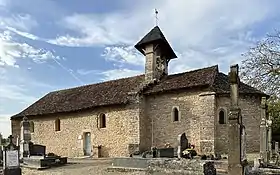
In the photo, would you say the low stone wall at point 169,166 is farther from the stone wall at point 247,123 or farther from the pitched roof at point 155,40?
the pitched roof at point 155,40

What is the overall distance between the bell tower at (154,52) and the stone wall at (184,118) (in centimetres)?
292

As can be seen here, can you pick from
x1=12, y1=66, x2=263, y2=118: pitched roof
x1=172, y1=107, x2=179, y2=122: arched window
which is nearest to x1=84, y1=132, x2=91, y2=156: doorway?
x1=12, y1=66, x2=263, y2=118: pitched roof

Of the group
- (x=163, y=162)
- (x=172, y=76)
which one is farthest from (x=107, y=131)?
(x=163, y=162)

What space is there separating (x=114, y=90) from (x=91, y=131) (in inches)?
161

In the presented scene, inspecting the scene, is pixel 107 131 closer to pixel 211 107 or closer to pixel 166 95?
pixel 166 95

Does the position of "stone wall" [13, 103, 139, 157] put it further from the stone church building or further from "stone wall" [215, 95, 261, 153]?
"stone wall" [215, 95, 261, 153]

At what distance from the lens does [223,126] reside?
1006 inches

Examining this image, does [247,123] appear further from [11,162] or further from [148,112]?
[11,162]

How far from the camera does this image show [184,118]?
88.6ft

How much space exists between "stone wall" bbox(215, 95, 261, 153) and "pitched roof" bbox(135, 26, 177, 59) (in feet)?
27.9

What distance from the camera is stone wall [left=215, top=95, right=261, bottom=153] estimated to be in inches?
992

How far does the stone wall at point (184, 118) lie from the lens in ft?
82.8

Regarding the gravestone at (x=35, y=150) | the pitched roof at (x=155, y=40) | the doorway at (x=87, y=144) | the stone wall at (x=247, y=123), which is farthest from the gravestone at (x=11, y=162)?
the pitched roof at (x=155, y=40)

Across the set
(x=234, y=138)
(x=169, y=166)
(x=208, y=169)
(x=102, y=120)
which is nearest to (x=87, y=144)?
(x=102, y=120)
